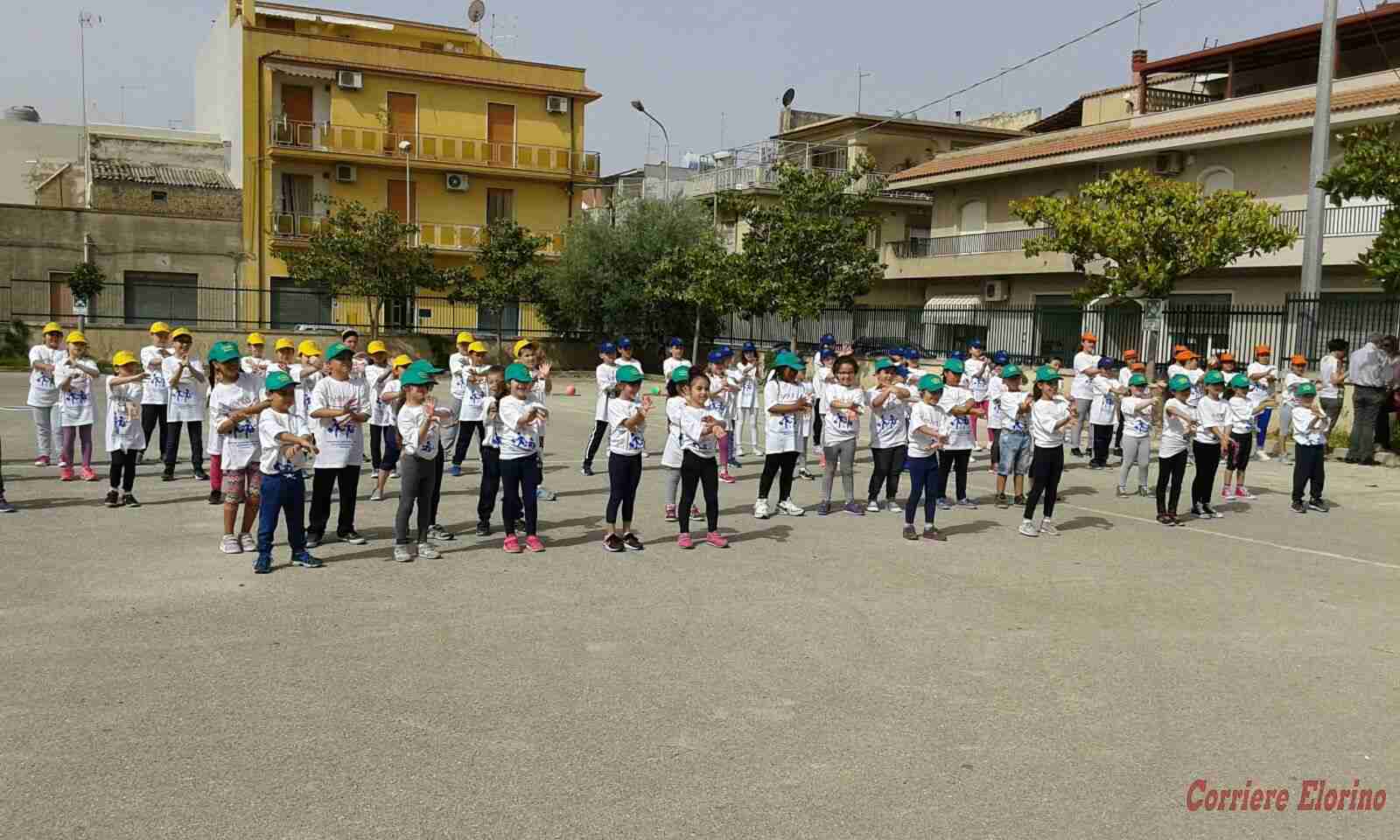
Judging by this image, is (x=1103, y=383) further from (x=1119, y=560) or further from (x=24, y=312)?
(x=24, y=312)

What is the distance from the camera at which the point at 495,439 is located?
1112 cm

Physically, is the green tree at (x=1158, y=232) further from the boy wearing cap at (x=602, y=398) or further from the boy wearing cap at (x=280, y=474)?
the boy wearing cap at (x=280, y=474)

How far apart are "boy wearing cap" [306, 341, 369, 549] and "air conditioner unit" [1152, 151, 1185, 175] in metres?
27.5

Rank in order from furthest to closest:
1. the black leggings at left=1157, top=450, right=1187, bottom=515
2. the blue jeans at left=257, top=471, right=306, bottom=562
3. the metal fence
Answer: the metal fence < the black leggings at left=1157, top=450, right=1187, bottom=515 < the blue jeans at left=257, top=471, right=306, bottom=562

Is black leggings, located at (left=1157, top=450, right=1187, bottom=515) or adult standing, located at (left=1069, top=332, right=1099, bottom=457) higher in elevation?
adult standing, located at (left=1069, top=332, right=1099, bottom=457)

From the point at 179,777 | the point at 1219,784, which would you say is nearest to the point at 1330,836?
the point at 1219,784

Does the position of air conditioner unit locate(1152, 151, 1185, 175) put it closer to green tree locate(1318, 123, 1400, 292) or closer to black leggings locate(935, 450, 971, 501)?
green tree locate(1318, 123, 1400, 292)

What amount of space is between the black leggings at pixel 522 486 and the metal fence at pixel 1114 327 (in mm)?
15094

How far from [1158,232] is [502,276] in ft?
74.5

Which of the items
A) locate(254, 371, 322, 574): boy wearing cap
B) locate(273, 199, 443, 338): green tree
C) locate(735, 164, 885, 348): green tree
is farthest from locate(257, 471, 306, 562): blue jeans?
locate(273, 199, 443, 338): green tree

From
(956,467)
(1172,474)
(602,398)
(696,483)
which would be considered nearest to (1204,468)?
(1172,474)

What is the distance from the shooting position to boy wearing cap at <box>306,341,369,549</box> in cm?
1017

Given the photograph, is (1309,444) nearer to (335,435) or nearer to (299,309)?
(335,435)

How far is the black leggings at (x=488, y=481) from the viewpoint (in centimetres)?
1105
